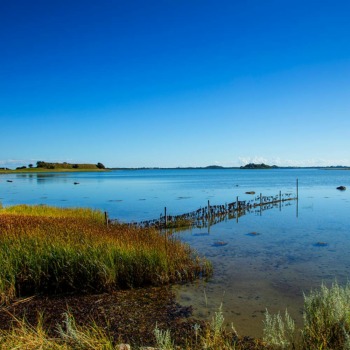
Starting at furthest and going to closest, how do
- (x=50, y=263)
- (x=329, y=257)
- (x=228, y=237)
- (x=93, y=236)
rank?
(x=228, y=237)
(x=329, y=257)
(x=93, y=236)
(x=50, y=263)

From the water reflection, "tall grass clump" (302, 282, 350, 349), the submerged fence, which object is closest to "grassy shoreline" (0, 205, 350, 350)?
"tall grass clump" (302, 282, 350, 349)

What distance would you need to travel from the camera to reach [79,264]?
11953 millimetres

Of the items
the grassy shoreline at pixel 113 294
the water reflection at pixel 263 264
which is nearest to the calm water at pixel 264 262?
the water reflection at pixel 263 264

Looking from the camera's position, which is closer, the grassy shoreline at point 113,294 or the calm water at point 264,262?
the grassy shoreline at point 113,294

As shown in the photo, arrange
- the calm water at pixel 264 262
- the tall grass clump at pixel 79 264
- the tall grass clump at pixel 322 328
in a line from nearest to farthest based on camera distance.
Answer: the tall grass clump at pixel 322 328 < the calm water at pixel 264 262 < the tall grass clump at pixel 79 264

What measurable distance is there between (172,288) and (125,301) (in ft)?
7.23

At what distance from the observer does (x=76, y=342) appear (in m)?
6.35

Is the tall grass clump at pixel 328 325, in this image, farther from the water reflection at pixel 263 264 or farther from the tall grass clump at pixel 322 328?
the water reflection at pixel 263 264

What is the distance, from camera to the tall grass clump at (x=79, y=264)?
11.6 meters

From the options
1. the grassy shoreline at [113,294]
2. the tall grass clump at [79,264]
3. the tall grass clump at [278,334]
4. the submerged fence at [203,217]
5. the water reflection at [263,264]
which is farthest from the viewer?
the submerged fence at [203,217]

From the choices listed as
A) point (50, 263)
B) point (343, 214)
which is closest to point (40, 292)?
point (50, 263)

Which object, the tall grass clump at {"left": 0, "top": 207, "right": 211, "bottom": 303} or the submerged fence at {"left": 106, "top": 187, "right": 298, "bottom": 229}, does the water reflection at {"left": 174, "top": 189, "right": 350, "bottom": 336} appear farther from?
the submerged fence at {"left": 106, "top": 187, "right": 298, "bottom": 229}

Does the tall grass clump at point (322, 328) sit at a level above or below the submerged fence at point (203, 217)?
above

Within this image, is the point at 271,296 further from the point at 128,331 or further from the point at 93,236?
the point at 93,236
